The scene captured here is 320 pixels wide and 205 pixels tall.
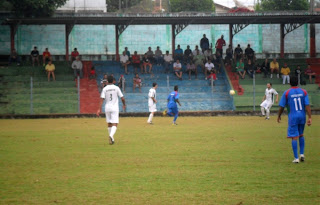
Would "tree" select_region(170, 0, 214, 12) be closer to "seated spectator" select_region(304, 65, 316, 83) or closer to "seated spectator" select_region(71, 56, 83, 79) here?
"seated spectator" select_region(304, 65, 316, 83)

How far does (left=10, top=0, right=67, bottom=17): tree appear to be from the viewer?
1351 inches

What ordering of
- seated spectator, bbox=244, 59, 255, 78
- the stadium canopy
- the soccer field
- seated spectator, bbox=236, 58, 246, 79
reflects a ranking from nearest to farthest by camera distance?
the soccer field < seated spectator, bbox=236, 58, 246, 79 < seated spectator, bbox=244, 59, 255, 78 < the stadium canopy

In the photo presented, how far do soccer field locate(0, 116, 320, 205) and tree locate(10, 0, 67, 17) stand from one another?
62.6ft

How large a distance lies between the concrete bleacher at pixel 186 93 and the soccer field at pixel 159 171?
53.2 feet

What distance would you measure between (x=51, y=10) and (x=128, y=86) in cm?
749

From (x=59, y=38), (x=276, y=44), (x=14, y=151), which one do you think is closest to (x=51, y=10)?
(x=59, y=38)

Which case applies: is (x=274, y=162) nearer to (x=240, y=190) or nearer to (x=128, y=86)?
(x=240, y=190)

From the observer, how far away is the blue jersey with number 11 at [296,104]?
11.6 metres

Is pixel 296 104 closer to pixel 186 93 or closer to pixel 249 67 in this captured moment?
pixel 186 93

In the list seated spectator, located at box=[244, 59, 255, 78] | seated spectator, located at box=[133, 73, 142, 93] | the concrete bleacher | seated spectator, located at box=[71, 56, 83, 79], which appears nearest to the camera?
the concrete bleacher

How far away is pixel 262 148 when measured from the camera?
14.2 meters

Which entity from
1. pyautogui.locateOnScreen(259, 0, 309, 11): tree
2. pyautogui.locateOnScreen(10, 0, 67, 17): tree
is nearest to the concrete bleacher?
pyautogui.locateOnScreen(10, 0, 67, 17): tree

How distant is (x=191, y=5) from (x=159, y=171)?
64.4 metres

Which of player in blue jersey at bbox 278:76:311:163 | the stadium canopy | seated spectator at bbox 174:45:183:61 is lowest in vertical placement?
player in blue jersey at bbox 278:76:311:163
